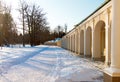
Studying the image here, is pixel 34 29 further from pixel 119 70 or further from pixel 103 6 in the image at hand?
pixel 119 70

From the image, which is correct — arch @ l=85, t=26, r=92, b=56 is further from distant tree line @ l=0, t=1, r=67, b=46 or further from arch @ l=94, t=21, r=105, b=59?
distant tree line @ l=0, t=1, r=67, b=46

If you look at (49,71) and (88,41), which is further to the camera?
(88,41)

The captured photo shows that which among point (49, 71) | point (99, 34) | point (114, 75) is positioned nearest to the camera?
point (114, 75)

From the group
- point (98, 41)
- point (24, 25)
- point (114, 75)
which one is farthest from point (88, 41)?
point (24, 25)

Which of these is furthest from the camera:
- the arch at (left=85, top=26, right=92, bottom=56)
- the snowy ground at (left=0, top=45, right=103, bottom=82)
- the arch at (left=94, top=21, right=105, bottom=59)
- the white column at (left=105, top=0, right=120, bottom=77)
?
the arch at (left=85, top=26, right=92, bottom=56)

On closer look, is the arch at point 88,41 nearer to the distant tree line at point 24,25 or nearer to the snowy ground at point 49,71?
the snowy ground at point 49,71

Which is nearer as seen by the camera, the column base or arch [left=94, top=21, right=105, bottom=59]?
the column base

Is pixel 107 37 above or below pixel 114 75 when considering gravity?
above

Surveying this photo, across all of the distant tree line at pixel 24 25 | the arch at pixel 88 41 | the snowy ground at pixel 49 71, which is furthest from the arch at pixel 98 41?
the distant tree line at pixel 24 25

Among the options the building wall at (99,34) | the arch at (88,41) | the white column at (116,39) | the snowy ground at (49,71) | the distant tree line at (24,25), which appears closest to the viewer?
the white column at (116,39)

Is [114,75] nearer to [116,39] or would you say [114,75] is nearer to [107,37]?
[116,39]

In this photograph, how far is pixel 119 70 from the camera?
5.86 m

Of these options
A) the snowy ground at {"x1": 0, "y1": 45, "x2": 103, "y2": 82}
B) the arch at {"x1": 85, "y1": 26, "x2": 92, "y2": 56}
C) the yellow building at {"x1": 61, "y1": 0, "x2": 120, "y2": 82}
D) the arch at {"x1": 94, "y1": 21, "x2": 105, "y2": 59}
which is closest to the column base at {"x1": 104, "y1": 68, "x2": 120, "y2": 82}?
the yellow building at {"x1": 61, "y1": 0, "x2": 120, "y2": 82}

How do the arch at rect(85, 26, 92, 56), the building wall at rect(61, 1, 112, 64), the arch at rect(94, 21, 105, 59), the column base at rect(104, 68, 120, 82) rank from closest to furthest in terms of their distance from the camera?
the column base at rect(104, 68, 120, 82) < the building wall at rect(61, 1, 112, 64) < the arch at rect(94, 21, 105, 59) < the arch at rect(85, 26, 92, 56)
